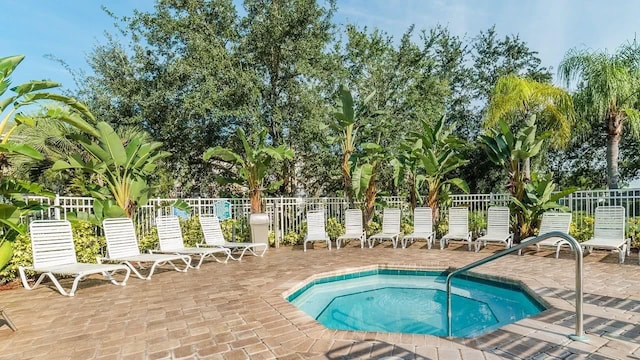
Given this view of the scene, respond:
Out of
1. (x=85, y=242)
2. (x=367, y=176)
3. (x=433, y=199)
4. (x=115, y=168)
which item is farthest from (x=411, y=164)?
(x=85, y=242)

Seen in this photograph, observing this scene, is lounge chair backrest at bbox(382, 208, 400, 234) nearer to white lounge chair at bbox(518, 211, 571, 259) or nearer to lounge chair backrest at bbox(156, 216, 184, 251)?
white lounge chair at bbox(518, 211, 571, 259)

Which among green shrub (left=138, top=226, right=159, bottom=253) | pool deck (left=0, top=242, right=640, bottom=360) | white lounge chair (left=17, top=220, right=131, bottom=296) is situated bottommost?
pool deck (left=0, top=242, right=640, bottom=360)

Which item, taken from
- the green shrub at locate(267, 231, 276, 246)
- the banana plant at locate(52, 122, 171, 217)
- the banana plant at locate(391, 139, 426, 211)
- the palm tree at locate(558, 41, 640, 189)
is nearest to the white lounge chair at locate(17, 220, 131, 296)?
the banana plant at locate(52, 122, 171, 217)

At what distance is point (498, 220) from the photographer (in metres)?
10.5

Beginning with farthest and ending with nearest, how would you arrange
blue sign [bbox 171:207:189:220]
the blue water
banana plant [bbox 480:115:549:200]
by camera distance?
blue sign [bbox 171:207:189:220], banana plant [bbox 480:115:549:200], the blue water

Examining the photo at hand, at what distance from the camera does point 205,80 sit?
45.4 feet

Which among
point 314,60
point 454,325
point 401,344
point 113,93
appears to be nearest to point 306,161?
point 314,60

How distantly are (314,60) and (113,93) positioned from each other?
808cm

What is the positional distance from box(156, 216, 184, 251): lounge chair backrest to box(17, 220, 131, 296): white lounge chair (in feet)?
6.34

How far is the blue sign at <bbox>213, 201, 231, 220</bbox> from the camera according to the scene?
11.5 meters

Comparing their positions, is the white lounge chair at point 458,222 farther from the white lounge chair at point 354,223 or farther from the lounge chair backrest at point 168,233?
Result: the lounge chair backrest at point 168,233

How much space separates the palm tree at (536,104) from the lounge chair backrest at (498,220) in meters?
3.79

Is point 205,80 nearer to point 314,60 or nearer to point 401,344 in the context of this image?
point 314,60

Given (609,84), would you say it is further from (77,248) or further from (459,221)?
(77,248)
